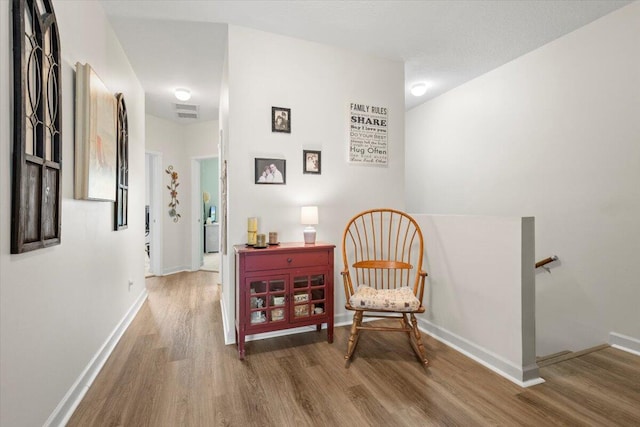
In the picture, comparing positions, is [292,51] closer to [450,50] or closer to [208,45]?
[208,45]

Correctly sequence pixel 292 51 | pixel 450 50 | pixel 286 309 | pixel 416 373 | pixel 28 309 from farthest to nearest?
pixel 450 50 → pixel 292 51 → pixel 286 309 → pixel 416 373 → pixel 28 309

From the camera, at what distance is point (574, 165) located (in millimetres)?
2705

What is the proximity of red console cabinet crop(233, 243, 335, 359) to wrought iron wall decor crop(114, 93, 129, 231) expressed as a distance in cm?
112

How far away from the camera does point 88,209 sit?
2.03 metres

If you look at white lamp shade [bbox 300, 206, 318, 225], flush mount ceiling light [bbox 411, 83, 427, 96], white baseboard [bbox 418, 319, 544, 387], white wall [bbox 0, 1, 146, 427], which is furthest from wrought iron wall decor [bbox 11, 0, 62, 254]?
flush mount ceiling light [bbox 411, 83, 427, 96]

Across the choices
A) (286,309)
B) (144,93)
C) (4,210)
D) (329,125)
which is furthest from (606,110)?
(144,93)

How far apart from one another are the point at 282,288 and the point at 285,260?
223mm

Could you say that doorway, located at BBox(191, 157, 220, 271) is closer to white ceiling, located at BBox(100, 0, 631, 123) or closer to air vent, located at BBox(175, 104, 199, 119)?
air vent, located at BBox(175, 104, 199, 119)

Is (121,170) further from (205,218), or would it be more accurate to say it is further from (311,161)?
(205,218)

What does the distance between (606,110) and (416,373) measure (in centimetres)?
263

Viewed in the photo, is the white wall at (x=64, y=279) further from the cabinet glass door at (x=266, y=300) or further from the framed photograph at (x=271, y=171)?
the framed photograph at (x=271, y=171)

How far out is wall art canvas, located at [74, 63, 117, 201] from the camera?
5.97 ft

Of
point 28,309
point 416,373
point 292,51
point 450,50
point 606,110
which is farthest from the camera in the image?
point 450,50

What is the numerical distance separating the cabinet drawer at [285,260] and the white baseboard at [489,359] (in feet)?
3.74
